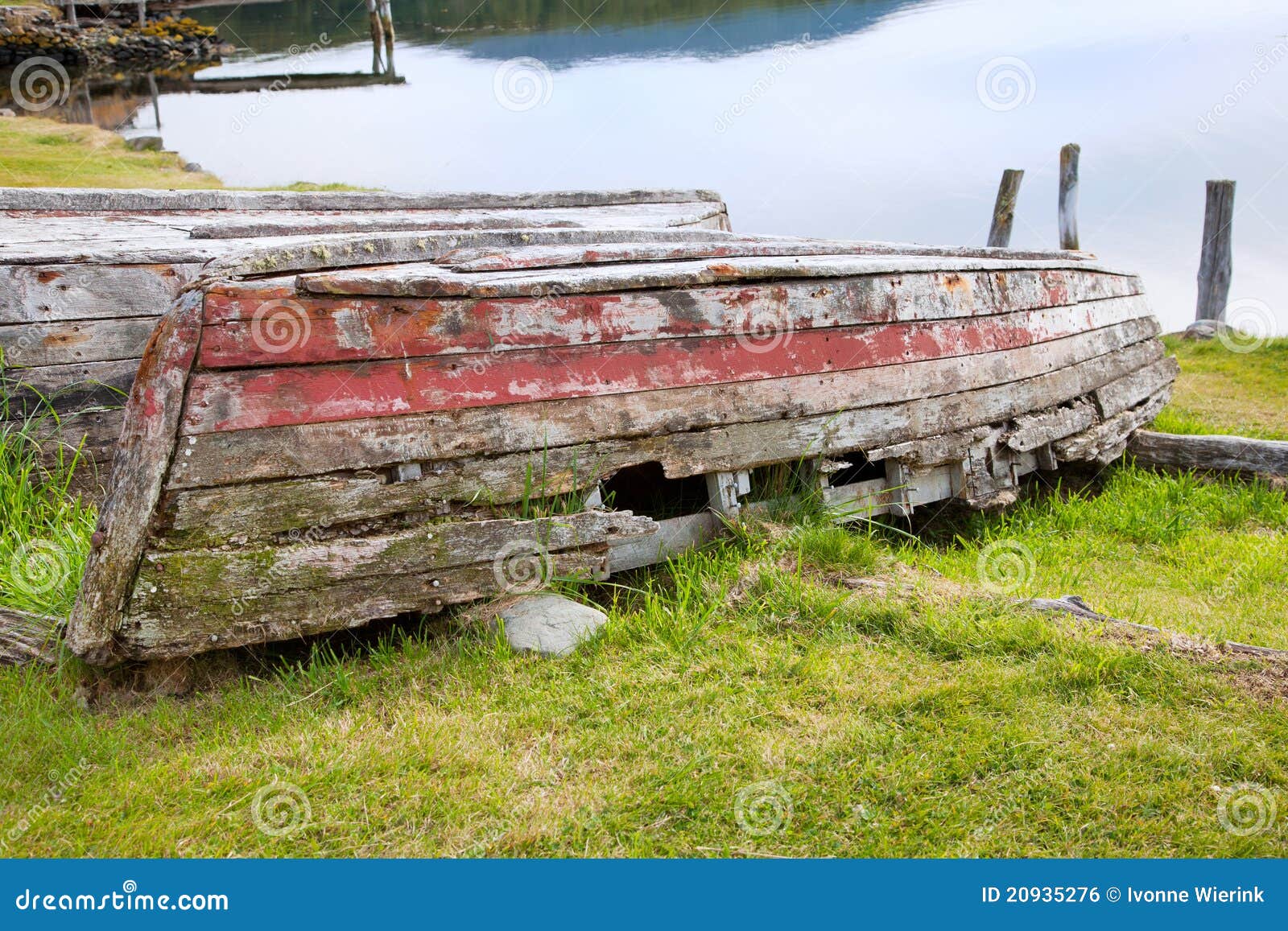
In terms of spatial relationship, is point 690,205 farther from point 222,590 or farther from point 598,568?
point 222,590

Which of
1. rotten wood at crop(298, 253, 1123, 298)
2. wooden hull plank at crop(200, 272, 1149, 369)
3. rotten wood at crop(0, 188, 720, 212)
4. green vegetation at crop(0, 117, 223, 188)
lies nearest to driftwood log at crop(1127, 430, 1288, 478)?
wooden hull plank at crop(200, 272, 1149, 369)

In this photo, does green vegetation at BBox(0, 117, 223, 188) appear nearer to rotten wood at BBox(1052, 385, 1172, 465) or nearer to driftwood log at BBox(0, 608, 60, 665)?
driftwood log at BBox(0, 608, 60, 665)

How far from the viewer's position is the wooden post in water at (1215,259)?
13984mm

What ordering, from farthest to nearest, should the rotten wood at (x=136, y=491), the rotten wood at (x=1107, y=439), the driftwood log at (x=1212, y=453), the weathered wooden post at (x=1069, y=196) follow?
the weathered wooden post at (x=1069, y=196), the driftwood log at (x=1212, y=453), the rotten wood at (x=1107, y=439), the rotten wood at (x=136, y=491)

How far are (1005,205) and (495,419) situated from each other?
13.9 meters

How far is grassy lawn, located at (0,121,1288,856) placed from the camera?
2951mm

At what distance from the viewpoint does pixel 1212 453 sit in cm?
699

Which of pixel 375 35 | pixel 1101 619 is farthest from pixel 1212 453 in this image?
pixel 375 35

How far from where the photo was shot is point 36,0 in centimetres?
3803

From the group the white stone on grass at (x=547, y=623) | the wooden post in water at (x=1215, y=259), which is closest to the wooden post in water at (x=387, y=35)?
the wooden post in water at (x=1215, y=259)

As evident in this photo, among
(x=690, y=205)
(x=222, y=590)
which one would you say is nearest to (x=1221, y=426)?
(x=690, y=205)

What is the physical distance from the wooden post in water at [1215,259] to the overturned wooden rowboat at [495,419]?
10784 mm

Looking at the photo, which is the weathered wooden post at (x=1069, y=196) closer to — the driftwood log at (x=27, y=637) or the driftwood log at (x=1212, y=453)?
the driftwood log at (x=1212, y=453)

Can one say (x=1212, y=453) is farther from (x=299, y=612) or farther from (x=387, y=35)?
(x=387, y=35)
